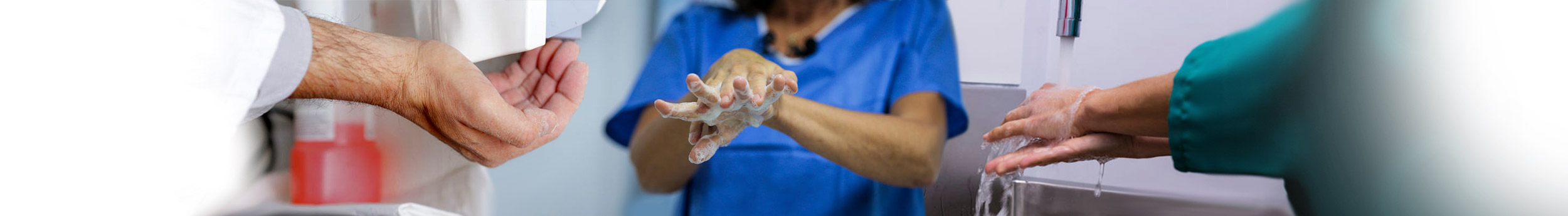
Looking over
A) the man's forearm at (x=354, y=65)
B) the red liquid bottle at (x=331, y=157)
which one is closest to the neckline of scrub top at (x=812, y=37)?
the man's forearm at (x=354, y=65)

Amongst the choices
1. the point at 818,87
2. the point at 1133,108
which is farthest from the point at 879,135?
the point at 1133,108

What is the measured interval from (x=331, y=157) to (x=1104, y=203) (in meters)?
0.59

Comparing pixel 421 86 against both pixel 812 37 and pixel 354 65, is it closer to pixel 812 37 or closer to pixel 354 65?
pixel 354 65

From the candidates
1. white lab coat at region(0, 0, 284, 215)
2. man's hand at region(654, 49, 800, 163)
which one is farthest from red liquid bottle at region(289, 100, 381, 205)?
man's hand at region(654, 49, 800, 163)

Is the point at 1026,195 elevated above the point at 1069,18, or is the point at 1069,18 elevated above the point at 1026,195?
the point at 1069,18

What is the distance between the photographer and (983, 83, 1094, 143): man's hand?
503 millimetres

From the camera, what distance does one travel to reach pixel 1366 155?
0.45 meters

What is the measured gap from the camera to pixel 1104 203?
53 centimetres

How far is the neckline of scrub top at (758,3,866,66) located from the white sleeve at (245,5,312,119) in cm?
26

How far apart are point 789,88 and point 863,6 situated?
0.35ft

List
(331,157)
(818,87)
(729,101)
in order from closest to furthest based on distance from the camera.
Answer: (729,101), (818,87), (331,157)

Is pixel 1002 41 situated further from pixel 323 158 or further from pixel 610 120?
pixel 323 158

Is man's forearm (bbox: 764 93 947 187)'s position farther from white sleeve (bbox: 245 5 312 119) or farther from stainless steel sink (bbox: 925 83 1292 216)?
white sleeve (bbox: 245 5 312 119)

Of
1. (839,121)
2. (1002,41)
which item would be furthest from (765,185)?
(1002,41)
